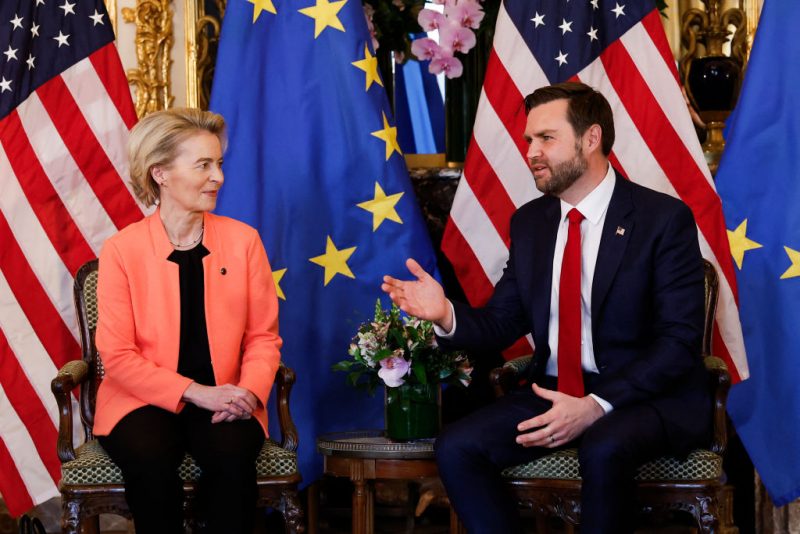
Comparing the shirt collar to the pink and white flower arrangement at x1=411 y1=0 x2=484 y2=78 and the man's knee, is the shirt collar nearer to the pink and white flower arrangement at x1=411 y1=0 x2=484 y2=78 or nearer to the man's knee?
the man's knee

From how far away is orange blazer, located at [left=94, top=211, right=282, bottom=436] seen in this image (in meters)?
3.13

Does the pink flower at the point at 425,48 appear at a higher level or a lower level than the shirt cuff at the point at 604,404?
higher

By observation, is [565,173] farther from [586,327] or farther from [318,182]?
[318,182]

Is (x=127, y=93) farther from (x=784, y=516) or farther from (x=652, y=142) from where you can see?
(x=784, y=516)

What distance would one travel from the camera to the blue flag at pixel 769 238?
3.85 m

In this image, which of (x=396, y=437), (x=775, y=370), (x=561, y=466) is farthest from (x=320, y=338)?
(x=775, y=370)

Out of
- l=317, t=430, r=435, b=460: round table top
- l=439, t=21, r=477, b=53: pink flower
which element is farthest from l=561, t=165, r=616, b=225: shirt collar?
l=439, t=21, r=477, b=53: pink flower

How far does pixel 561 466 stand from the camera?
3.06m

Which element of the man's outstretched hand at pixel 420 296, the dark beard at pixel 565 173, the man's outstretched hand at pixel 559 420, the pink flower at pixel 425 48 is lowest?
the man's outstretched hand at pixel 559 420

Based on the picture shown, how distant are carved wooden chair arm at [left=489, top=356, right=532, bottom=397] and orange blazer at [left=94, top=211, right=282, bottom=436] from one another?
71cm

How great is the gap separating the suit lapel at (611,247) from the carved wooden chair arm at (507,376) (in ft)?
1.41

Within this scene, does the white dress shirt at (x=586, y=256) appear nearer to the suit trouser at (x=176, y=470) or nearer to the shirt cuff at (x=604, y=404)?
the shirt cuff at (x=604, y=404)

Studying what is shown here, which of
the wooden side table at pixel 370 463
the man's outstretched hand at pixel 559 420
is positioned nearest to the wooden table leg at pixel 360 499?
the wooden side table at pixel 370 463

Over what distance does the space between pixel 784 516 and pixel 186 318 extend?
8.25 feet
